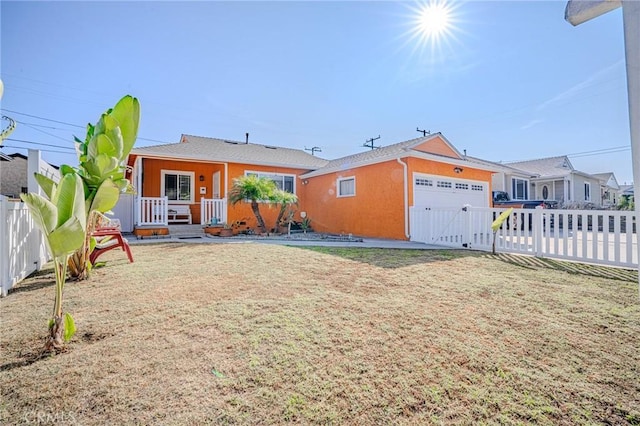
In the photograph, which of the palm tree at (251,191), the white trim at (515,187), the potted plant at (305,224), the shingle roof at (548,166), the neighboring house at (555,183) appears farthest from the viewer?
the shingle roof at (548,166)

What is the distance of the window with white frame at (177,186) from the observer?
14883 millimetres

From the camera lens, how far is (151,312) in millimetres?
3424

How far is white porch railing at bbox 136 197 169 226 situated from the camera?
1171 cm

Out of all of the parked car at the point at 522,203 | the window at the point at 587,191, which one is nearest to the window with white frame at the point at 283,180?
the parked car at the point at 522,203

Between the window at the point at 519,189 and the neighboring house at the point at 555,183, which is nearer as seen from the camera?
the neighboring house at the point at 555,183

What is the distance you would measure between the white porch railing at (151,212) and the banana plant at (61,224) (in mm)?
10000

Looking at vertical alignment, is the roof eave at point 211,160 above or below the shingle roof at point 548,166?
below

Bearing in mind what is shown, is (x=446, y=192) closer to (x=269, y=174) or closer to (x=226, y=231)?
(x=269, y=174)

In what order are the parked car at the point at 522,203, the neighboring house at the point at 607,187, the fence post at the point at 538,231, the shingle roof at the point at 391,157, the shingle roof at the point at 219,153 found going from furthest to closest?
the neighboring house at the point at 607,187
the parked car at the point at 522,203
the shingle roof at the point at 219,153
the shingle roof at the point at 391,157
the fence post at the point at 538,231

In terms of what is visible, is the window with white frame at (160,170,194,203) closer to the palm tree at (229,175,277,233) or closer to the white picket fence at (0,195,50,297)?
the palm tree at (229,175,277,233)

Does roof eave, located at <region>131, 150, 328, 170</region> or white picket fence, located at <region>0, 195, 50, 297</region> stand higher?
roof eave, located at <region>131, 150, 328, 170</region>

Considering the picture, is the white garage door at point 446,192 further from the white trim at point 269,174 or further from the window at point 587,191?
the window at point 587,191

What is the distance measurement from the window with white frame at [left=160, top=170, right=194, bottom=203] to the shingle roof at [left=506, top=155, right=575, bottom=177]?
27.0 m

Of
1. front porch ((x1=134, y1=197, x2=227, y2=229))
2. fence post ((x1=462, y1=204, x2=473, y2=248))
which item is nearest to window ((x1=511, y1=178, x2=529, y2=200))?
fence post ((x1=462, y1=204, x2=473, y2=248))
